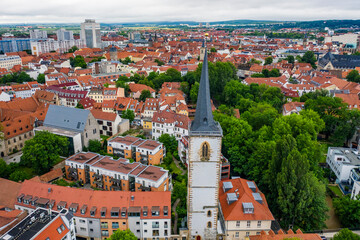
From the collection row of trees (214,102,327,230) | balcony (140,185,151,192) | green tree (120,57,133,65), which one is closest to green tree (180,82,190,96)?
row of trees (214,102,327,230)

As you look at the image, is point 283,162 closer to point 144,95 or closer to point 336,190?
point 336,190

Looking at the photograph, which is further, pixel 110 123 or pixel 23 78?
pixel 23 78

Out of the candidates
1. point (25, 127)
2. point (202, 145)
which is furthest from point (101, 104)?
point (202, 145)

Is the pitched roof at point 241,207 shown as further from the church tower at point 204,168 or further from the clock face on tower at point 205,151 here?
the clock face on tower at point 205,151

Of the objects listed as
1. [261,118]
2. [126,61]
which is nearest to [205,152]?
[261,118]

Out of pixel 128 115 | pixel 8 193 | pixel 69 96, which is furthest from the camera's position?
pixel 69 96

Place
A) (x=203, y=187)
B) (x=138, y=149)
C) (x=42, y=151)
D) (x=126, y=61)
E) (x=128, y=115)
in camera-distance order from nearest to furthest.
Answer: (x=203, y=187)
(x=42, y=151)
(x=138, y=149)
(x=128, y=115)
(x=126, y=61)

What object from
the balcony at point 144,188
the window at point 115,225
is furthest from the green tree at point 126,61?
the window at point 115,225
